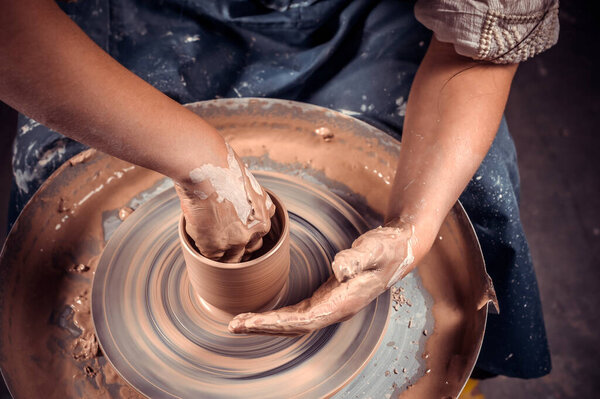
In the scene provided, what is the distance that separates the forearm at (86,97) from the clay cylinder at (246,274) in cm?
22

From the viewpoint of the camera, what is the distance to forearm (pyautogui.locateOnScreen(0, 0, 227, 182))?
2.01 feet

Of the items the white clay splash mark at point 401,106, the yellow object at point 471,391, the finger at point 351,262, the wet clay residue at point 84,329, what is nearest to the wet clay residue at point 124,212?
the wet clay residue at point 84,329

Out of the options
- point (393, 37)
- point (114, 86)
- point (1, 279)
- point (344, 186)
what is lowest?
point (344, 186)

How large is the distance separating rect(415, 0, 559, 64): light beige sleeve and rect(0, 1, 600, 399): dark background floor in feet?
5.13

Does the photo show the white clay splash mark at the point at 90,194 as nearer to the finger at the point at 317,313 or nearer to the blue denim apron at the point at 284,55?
the blue denim apron at the point at 284,55

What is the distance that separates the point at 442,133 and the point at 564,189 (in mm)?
1795

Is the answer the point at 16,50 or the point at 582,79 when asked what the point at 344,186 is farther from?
the point at 582,79

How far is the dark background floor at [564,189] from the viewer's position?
218 cm

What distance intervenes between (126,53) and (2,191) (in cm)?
136

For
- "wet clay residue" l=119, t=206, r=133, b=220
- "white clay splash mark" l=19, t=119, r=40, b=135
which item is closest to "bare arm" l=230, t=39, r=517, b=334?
"wet clay residue" l=119, t=206, r=133, b=220

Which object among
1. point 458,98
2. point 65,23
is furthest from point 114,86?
point 458,98

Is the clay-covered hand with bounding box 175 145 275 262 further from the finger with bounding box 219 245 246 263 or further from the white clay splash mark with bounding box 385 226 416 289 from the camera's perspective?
the white clay splash mark with bounding box 385 226 416 289

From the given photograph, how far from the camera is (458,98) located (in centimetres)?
130

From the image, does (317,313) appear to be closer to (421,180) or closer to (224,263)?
(224,263)
